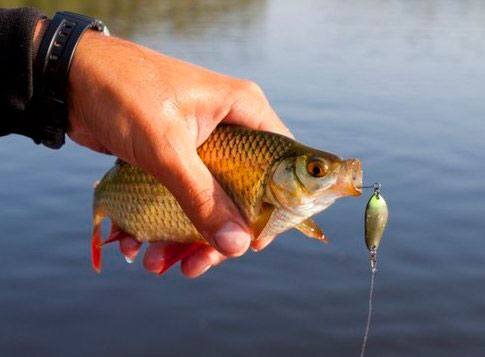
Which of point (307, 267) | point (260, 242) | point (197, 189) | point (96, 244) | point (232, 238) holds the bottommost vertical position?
point (307, 267)

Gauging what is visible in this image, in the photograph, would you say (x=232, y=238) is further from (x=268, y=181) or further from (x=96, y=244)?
(x=96, y=244)

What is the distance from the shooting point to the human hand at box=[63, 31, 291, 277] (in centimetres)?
326

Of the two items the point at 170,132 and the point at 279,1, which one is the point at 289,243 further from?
the point at 279,1

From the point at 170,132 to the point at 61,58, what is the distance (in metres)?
0.68

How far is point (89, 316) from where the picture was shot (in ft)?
26.2

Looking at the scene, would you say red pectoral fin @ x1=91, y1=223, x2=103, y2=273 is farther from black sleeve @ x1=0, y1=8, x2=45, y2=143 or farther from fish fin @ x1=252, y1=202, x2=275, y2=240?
fish fin @ x1=252, y1=202, x2=275, y2=240

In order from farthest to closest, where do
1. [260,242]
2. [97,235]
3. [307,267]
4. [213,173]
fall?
[307,267], [97,235], [260,242], [213,173]

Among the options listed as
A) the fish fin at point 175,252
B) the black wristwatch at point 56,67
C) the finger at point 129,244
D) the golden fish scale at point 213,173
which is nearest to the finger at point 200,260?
the fish fin at point 175,252

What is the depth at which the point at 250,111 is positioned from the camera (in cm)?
363

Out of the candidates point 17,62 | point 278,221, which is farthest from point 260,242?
point 17,62

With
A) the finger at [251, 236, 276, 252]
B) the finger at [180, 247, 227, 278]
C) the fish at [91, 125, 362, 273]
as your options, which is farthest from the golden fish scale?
the finger at [180, 247, 227, 278]

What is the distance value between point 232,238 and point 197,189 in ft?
0.75

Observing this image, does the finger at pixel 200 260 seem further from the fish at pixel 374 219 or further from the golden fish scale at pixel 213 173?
the fish at pixel 374 219

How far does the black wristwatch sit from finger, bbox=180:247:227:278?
821mm
